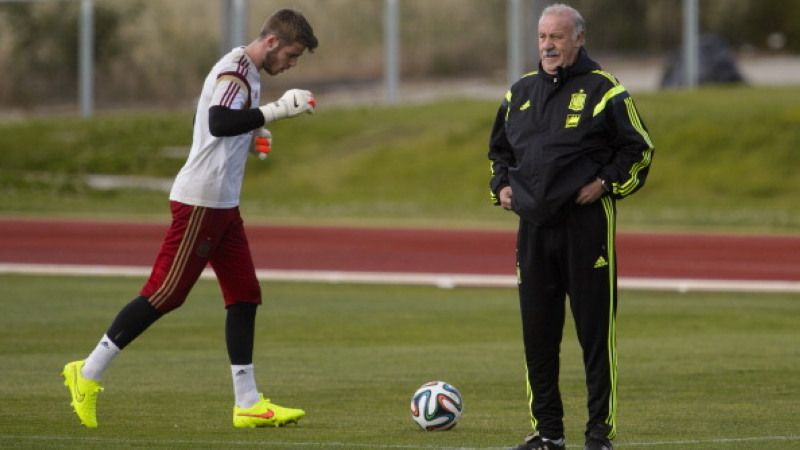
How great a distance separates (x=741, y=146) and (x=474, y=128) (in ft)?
17.5

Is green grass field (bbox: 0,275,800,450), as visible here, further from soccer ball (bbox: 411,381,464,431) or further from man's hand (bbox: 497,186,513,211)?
man's hand (bbox: 497,186,513,211)

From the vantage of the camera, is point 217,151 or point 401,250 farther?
point 401,250

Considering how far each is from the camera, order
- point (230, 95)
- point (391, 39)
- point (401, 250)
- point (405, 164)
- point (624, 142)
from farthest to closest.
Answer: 1. point (391, 39)
2. point (405, 164)
3. point (401, 250)
4. point (230, 95)
5. point (624, 142)

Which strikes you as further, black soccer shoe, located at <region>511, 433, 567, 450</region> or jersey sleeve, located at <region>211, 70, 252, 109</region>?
jersey sleeve, located at <region>211, 70, 252, 109</region>

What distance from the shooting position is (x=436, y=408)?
8508 mm

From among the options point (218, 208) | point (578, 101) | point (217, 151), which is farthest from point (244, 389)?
point (578, 101)

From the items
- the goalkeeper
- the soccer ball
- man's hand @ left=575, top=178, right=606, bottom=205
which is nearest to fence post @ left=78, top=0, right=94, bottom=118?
the goalkeeper

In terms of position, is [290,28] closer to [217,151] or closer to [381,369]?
[217,151]

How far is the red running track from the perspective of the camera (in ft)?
64.8

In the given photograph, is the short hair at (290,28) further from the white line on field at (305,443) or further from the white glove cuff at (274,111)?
the white line on field at (305,443)

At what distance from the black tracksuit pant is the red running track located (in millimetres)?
11736

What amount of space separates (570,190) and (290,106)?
6.11ft

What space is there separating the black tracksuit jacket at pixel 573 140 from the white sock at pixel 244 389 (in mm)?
2109

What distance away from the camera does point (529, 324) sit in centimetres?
770
